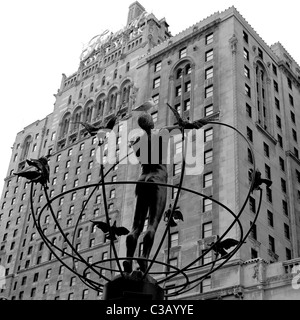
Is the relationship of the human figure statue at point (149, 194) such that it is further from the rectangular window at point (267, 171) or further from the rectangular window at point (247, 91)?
the rectangular window at point (247, 91)

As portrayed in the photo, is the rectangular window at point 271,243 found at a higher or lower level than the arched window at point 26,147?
lower

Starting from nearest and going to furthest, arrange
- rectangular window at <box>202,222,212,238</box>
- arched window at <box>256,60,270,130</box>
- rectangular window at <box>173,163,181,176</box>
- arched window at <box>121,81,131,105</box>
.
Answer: rectangular window at <box>202,222,212,238</box> → rectangular window at <box>173,163,181,176</box> → arched window at <box>256,60,270,130</box> → arched window at <box>121,81,131,105</box>

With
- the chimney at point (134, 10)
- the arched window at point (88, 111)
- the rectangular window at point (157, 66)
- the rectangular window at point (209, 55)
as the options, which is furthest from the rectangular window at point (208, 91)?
the chimney at point (134, 10)

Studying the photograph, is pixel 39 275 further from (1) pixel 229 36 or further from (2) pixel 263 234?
(1) pixel 229 36

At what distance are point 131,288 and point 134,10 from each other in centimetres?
10825

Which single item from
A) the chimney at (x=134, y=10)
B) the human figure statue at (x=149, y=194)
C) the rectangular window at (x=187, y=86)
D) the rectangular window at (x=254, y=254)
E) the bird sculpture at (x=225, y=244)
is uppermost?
the chimney at (x=134, y=10)

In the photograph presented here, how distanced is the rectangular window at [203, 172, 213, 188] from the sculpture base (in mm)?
47596

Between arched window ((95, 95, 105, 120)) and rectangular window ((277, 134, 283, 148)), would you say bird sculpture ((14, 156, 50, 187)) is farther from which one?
arched window ((95, 95, 105, 120))

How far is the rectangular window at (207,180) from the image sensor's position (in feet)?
194

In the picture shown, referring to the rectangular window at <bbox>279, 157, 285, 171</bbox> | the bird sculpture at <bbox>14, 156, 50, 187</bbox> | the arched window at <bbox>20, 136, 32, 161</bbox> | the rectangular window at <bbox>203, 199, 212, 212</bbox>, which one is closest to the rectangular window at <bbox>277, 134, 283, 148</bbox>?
the rectangular window at <bbox>279, 157, 285, 171</bbox>

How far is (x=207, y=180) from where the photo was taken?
59438 mm

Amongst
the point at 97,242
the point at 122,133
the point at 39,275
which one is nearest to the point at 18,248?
the point at 39,275

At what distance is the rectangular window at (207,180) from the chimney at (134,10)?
200ft

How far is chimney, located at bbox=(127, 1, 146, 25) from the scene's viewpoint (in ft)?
371
